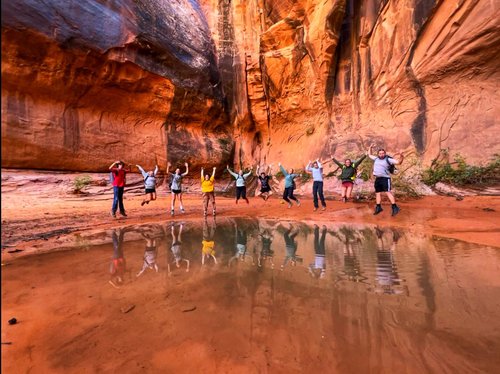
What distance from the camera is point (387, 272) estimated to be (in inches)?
139

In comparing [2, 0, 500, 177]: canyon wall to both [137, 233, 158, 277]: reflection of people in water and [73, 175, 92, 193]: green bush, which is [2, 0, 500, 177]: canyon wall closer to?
[73, 175, 92, 193]: green bush

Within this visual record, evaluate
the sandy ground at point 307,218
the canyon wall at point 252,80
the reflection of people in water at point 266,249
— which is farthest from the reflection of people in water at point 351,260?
the canyon wall at point 252,80

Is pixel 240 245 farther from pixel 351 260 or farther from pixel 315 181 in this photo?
pixel 315 181

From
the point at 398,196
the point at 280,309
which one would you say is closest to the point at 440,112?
the point at 398,196

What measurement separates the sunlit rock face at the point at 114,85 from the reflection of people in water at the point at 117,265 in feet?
22.5

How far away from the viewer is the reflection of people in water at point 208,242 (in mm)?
4418

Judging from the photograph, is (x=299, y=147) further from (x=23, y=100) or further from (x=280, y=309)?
(x=280, y=309)

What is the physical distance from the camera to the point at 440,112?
37.9 feet

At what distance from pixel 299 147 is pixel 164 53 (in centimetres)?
982

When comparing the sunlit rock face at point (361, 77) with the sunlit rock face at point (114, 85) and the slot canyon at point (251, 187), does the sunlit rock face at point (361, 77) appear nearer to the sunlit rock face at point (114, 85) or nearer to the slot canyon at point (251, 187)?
the slot canyon at point (251, 187)

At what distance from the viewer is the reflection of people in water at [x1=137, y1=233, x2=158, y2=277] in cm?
388

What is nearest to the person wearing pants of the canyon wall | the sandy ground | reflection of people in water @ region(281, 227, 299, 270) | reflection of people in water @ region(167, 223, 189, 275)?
the sandy ground

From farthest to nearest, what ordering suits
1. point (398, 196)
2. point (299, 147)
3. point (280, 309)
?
point (299, 147), point (398, 196), point (280, 309)

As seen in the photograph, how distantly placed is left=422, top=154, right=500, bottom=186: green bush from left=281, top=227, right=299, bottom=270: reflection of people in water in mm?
7237
